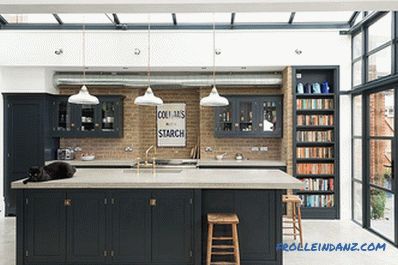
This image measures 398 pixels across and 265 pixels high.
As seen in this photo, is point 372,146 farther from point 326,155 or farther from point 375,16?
point 375,16

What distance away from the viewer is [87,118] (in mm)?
7625

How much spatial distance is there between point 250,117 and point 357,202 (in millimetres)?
2605

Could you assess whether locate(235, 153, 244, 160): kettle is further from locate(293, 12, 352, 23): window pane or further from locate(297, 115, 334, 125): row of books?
locate(293, 12, 352, 23): window pane

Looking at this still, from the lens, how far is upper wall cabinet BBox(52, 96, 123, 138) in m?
7.57

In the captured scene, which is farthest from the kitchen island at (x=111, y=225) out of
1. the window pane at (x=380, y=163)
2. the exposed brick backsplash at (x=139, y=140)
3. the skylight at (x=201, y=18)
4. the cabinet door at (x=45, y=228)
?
the skylight at (x=201, y=18)

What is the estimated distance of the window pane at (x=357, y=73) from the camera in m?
6.57

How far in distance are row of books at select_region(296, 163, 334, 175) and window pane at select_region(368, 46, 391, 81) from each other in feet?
6.05

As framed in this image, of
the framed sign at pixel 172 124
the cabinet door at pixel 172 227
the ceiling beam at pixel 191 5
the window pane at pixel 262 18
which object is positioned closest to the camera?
A: the ceiling beam at pixel 191 5

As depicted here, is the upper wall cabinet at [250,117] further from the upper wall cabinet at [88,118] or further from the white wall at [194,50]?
the upper wall cabinet at [88,118]

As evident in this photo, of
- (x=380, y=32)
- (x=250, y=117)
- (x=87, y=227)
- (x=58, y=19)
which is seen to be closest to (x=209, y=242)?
(x=87, y=227)

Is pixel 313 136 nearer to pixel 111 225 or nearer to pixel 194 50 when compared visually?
pixel 194 50

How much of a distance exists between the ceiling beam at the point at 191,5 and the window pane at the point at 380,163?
2.61 m

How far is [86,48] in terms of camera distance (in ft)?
Answer: 22.9

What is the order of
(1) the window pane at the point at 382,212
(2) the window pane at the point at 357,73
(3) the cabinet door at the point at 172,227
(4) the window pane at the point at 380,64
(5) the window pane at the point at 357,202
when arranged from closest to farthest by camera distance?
(3) the cabinet door at the point at 172,227
(4) the window pane at the point at 380,64
(1) the window pane at the point at 382,212
(2) the window pane at the point at 357,73
(5) the window pane at the point at 357,202
